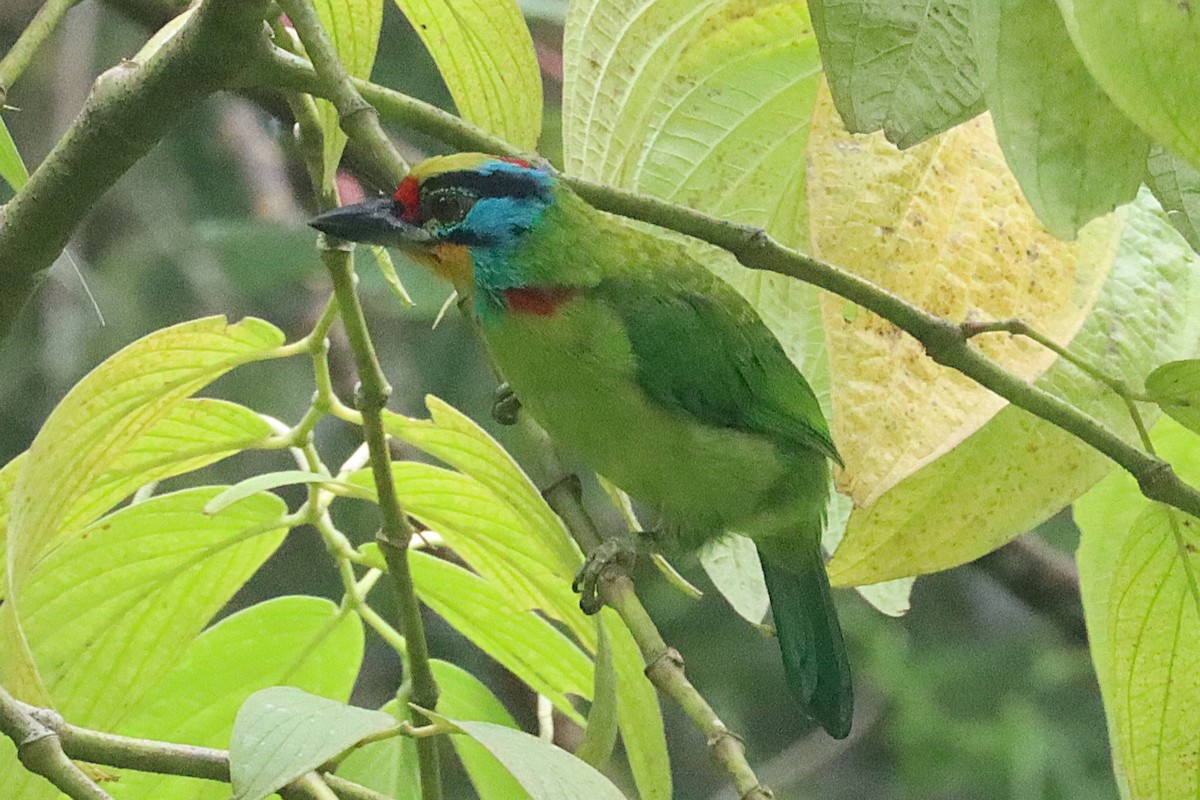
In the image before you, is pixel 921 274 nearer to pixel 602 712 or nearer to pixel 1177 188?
pixel 1177 188

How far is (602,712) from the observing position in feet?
2.87

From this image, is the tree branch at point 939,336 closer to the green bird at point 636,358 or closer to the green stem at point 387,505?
the green stem at point 387,505

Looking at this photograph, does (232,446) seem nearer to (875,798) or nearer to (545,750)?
(545,750)

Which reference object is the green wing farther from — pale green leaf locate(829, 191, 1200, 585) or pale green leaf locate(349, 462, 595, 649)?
pale green leaf locate(829, 191, 1200, 585)

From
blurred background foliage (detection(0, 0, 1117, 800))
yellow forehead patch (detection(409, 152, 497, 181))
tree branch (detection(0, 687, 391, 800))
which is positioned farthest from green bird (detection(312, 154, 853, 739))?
blurred background foliage (detection(0, 0, 1117, 800))

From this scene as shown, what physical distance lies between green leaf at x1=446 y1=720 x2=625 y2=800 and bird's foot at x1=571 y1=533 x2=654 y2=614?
0.26 m

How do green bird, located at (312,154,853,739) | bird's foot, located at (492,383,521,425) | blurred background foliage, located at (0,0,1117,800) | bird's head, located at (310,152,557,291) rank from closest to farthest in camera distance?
1. bird's head, located at (310,152,557,291)
2. green bird, located at (312,154,853,739)
3. bird's foot, located at (492,383,521,425)
4. blurred background foliage, located at (0,0,1117,800)

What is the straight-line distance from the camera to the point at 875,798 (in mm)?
4117

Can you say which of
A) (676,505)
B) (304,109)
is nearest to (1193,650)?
(676,505)

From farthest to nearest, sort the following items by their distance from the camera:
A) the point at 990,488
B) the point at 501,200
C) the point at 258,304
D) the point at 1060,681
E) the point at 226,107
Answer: the point at 1060,681
the point at 258,304
the point at 226,107
the point at 501,200
the point at 990,488

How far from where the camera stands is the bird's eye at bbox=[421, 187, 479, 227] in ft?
4.12

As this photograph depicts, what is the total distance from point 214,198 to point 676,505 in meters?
1.95

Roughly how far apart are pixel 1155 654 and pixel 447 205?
698mm

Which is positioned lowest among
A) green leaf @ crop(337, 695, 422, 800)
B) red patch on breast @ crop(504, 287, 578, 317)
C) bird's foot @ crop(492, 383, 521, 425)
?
green leaf @ crop(337, 695, 422, 800)
